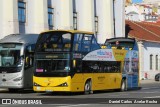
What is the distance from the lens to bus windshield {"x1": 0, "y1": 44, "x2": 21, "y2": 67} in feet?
99.2

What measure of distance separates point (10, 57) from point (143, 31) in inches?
1693

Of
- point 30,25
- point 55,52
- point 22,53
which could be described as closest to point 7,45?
point 22,53

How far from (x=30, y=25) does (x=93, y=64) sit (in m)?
19.7

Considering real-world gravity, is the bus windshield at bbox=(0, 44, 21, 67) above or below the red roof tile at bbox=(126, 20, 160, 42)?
below

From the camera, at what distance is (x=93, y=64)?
29281mm

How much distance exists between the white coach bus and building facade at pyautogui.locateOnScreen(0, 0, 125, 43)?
13.6 m

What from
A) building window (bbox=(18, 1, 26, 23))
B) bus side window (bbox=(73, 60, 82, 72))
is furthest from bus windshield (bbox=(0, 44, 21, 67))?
building window (bbox=(18, 1, 26, 23))

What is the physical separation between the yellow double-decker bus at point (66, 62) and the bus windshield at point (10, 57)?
107 inches

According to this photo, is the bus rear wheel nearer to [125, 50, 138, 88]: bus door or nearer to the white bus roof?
[125, 50, 138, 88]: bus door

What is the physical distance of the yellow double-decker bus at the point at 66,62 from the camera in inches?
1059

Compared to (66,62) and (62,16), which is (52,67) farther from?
(62,16)

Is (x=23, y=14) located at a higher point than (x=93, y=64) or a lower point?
higher

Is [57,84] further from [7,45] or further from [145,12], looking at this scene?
[145,12]

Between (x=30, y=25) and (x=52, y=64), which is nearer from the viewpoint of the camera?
(x=52, y=64)
